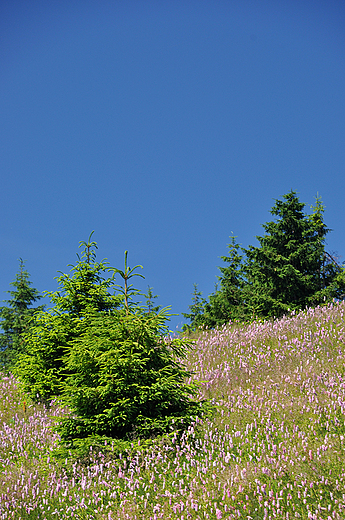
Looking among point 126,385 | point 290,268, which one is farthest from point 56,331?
point 290,268

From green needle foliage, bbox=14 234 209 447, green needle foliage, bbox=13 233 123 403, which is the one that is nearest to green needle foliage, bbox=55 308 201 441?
green needle foliage, bbox=14 234 209 447

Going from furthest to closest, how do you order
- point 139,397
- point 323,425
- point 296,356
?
1. point 296,356
2. point 139,397
3. point 323,425

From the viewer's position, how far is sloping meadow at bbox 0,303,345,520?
15.8 ft

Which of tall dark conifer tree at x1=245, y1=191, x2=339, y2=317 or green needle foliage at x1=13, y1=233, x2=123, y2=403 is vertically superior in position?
tall dark conifer tree at x1=245, y1=191, x2=339, y2=317

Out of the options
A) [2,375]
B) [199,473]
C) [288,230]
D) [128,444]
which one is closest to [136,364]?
[128,444]

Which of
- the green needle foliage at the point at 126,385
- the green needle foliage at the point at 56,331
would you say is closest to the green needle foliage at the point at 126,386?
the green needle foliage at the point at 126,385

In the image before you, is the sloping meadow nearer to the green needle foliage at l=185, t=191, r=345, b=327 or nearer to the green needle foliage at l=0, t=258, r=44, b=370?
the green needle foliage at l=185, t=191, r=345, b=327

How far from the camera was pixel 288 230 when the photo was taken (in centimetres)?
2370

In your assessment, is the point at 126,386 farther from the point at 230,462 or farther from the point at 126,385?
the point at 230,462

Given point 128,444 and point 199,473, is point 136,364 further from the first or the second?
point 199,473

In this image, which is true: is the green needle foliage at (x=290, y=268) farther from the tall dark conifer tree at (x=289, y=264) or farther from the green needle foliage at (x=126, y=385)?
the green needle foliage at (x=126, y=385)

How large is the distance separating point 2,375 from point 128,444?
11.0 meters

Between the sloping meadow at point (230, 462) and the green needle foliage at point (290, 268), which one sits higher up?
the green needle foliage at point (290, 268)

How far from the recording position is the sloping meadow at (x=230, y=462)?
481 cm
